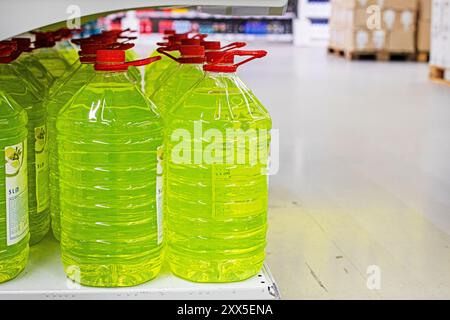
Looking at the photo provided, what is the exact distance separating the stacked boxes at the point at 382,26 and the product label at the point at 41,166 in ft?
30.0

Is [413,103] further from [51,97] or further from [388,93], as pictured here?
[51,97]

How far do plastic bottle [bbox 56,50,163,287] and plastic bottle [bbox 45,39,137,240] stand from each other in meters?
0.26

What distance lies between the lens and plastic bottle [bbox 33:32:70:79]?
94.0 inches

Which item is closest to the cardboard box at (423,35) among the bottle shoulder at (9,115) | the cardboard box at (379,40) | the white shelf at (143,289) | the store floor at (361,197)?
the cardboard box at (379,40)

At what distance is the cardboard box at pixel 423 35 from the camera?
410 inches

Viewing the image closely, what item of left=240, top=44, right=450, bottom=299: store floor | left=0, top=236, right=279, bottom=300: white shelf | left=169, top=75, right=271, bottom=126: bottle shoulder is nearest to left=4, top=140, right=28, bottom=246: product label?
left=0, top=236, right=279, bottom=300: white shelf

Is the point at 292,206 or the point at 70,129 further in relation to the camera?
the point at 292,206

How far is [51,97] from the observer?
1.84 metres

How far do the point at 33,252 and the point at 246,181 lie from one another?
599mm

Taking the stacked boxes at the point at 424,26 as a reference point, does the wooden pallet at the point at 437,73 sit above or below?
Answer: below

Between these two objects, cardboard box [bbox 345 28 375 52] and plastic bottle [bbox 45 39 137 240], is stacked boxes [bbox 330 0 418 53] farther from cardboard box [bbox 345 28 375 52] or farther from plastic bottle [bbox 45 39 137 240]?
plastic bottle [bbox 45 39 137 240]

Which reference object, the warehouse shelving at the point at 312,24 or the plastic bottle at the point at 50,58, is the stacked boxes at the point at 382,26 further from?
the plastic bottle at the point at 50,58

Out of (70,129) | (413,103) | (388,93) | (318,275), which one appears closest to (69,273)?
(70,129)

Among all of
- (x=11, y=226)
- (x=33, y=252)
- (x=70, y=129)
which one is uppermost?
(x=70, y=129)
